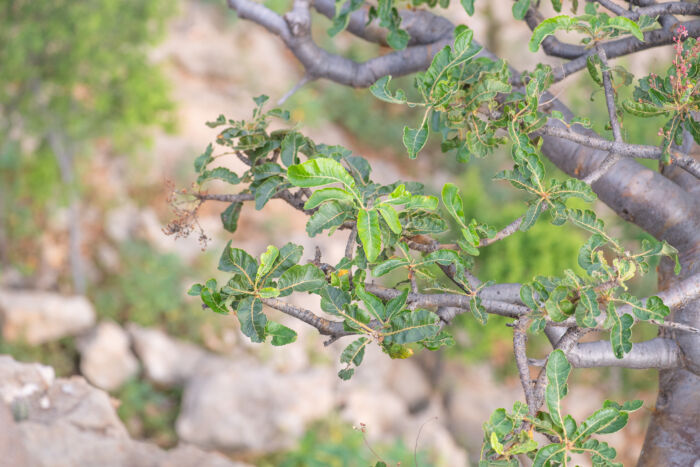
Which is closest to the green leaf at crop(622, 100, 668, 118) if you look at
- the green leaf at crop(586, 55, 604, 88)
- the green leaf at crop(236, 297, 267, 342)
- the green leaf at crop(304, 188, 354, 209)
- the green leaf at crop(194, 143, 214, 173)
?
the green leaf at crop(586, 55, 604, 88)

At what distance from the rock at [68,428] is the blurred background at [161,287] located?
1.61 metres

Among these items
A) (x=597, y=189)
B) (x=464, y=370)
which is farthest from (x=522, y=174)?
(x=464, y=370)

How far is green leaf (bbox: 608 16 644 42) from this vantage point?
1.21 metres

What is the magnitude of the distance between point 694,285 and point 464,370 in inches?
246

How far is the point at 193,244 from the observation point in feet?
22.0

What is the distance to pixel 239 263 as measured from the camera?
1224 millimetres

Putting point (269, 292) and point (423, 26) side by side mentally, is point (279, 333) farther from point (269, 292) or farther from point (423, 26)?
point (423, 26)

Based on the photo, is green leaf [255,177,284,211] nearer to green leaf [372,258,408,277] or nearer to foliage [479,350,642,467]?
green leaf [372,258,408,277]

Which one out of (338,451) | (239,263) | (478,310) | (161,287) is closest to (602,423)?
(478,310)

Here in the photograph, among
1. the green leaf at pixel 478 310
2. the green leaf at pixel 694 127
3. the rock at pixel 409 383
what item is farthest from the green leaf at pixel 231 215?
the rock at pixel 409 383

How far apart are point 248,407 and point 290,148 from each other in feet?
12.8

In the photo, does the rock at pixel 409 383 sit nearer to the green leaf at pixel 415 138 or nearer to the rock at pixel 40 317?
the rock at pixel 40 317

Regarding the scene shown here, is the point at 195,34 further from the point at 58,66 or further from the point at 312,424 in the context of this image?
the point at 312,424

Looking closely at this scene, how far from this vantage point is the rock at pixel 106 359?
5.31 metres
